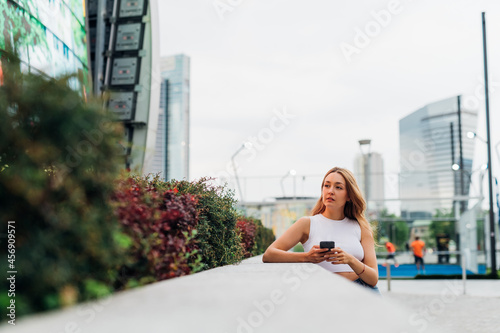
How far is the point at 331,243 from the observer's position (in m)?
4.95

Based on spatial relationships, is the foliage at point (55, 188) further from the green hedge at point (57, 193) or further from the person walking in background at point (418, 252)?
the person walking in background at point (418, 252)

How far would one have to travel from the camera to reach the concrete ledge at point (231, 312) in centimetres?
227

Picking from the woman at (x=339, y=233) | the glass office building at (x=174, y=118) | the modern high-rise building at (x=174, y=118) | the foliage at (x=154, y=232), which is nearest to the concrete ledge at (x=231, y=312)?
the foliage at (x=154, y=232)

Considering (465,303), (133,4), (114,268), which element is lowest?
(465,303)

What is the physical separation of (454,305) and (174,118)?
412ft

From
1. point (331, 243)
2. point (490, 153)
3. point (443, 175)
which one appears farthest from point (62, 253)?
point (443, 175)

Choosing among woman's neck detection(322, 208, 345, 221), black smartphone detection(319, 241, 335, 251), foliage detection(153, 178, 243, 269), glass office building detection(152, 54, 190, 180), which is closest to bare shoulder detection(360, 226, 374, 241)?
woman's neck detection(322, 208, 345, 221)

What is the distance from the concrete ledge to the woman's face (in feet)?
6.74

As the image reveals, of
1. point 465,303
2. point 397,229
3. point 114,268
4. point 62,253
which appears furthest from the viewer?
point 397,229

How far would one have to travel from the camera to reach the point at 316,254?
502 cm

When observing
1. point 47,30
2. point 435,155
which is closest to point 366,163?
point 47,30

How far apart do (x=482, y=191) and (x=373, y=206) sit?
250 inches

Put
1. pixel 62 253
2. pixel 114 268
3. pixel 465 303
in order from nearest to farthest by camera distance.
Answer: pixel 62 253 < pixel 114 268 < pixel 465 303

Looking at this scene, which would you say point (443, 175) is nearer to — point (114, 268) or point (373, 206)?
point (373, 206)
